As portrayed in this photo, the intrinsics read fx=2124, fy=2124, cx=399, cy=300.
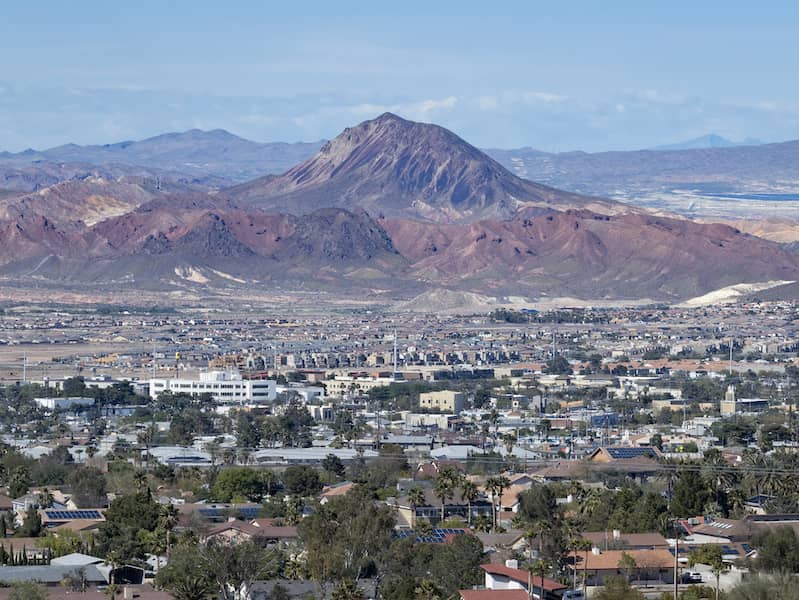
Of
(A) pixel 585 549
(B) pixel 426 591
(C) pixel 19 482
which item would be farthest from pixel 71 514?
(B) pixel 426 591

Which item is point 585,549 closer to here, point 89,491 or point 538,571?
point 538,571

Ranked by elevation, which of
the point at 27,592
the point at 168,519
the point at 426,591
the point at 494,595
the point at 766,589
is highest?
the point at 766,589

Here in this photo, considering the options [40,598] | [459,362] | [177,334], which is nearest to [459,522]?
[40,598]

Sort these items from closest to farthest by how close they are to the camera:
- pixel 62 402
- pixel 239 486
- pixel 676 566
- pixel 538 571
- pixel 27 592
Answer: pixel 27 592
pixel 538 571
pixel 676 566
pixel 239 486
pixel 62 402

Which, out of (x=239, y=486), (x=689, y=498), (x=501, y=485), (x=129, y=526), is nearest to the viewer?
(x=129, y=526)

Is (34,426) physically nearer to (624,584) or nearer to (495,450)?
(495,450)

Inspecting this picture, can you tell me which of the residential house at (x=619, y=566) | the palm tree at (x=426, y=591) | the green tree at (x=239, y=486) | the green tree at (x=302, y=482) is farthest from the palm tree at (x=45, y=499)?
the palm tree at (x=426, y=591)

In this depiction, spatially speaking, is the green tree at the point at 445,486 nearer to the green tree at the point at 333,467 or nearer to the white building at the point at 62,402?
the green tree at the point at 333,467

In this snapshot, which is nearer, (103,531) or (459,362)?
(103,531)
